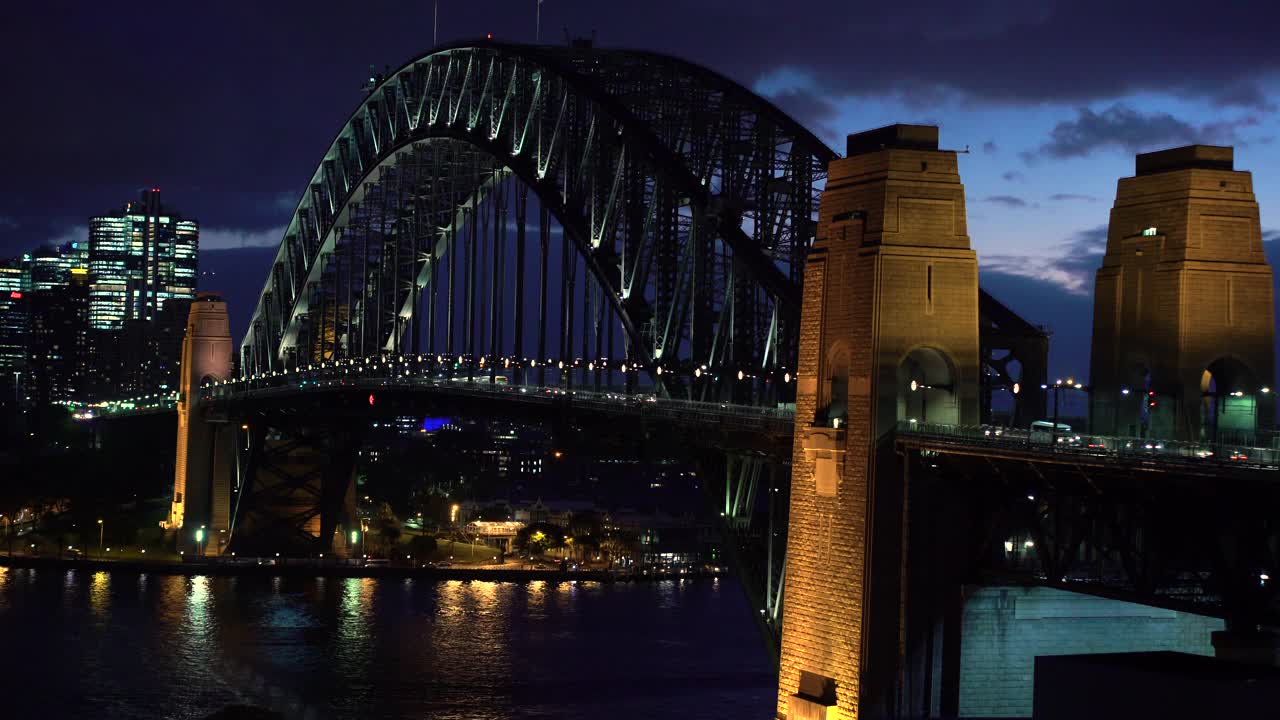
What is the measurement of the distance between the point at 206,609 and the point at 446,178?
24158 millimetres

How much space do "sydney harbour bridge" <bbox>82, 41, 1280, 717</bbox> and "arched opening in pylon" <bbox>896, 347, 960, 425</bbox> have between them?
59 mm

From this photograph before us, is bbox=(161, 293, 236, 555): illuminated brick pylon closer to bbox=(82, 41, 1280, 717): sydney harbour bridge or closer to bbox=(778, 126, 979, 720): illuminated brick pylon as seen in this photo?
bbox=(82, 41, 1280, 717): sydney harbour bridge

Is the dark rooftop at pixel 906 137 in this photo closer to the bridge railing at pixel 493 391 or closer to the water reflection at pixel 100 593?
the bridge railing at pixel 493 391

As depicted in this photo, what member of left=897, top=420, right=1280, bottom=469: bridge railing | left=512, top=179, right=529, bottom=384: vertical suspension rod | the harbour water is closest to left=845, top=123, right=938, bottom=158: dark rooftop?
left=897, top=420, right=1280, bottom=469: bridge railing

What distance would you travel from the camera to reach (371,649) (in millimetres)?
71562

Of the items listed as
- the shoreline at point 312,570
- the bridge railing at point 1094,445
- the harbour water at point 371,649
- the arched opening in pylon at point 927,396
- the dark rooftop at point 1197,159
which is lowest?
the harbour water at point 371,649

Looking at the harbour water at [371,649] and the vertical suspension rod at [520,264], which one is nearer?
the harbour water at [371,649]

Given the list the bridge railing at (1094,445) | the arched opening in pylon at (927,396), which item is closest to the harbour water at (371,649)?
the arched opening in pylon at (927,396)

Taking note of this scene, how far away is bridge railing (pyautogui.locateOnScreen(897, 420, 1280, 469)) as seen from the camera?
29.5 metres

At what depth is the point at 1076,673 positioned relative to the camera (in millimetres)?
31062

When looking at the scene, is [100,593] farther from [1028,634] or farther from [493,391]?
[1028,634]

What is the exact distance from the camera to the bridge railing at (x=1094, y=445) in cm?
2955

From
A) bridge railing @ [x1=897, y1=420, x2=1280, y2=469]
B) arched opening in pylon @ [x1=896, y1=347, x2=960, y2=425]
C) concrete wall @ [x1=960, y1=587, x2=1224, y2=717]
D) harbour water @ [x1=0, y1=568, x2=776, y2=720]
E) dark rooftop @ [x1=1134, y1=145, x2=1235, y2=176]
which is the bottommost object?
harbour water @ [x1=0, y1=568, x2=776, y2=720]

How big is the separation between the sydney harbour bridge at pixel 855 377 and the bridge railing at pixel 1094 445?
102 millimetres
